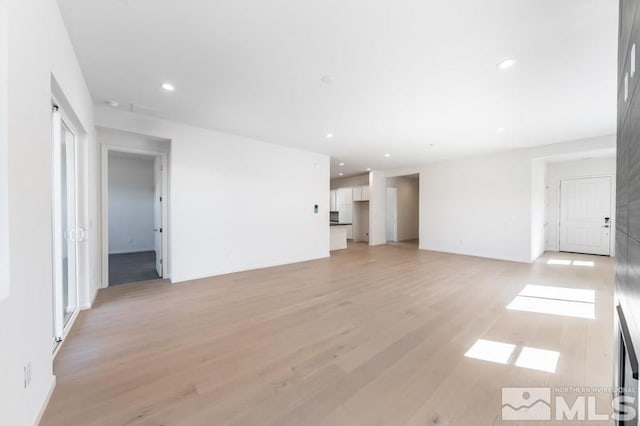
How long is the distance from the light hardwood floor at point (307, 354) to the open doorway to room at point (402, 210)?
19.1ft

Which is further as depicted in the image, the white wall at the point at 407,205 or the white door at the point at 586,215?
the white wall at the point at 407,205

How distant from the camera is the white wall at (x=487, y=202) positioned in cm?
593

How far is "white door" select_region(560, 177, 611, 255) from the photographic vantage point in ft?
21.1

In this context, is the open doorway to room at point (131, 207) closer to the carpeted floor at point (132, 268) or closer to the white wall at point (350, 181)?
the carpeted floor at point (132, 268)

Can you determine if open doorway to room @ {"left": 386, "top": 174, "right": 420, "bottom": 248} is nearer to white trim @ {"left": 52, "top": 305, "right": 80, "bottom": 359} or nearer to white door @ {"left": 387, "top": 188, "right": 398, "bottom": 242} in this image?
white door @ {"left": 387, "top": 188, "right": 398, "bottom": 242}

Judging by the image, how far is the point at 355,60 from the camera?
2.52 m

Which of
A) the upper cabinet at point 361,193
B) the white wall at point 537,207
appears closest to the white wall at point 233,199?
the upper cabinet at point 361,193

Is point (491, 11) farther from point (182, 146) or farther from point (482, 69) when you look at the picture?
point (182, 146)

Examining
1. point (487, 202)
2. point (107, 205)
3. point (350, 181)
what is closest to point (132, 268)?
point (107, 205)

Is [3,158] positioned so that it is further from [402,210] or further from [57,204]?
[402,210]

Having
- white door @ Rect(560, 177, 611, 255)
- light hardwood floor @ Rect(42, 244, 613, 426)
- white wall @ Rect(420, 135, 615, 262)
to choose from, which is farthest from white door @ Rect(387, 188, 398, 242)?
light hardwood floor @ Rect(42, 244, 613, 426)

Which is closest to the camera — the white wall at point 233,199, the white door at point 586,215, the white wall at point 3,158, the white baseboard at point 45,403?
the white wall at point 3,158

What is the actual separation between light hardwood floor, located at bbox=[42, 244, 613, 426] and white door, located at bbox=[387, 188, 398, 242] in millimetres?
5772

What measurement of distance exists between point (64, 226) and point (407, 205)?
10.1 metres
